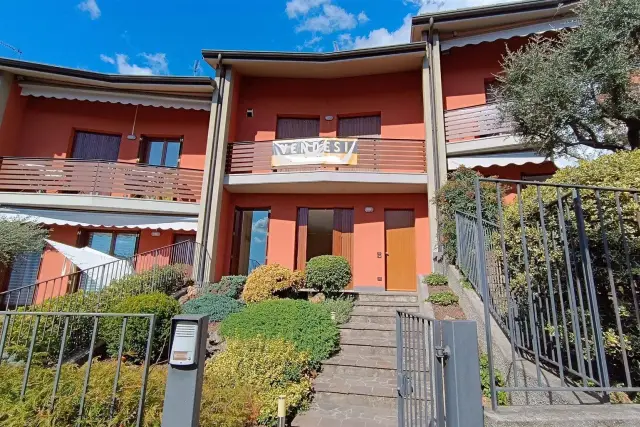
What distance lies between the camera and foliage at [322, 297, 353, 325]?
30.0ft

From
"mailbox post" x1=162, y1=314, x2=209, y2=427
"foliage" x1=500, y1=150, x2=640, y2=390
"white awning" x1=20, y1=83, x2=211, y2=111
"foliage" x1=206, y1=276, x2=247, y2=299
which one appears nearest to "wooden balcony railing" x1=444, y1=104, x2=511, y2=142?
"foliage" x1=500, y1=150, x2=640, y2=390

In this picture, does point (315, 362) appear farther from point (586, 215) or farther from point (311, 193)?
point (311, 193)

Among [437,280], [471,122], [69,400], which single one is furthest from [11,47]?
[437,280]

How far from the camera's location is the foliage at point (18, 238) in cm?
1147

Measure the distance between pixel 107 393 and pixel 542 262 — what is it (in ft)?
18.2

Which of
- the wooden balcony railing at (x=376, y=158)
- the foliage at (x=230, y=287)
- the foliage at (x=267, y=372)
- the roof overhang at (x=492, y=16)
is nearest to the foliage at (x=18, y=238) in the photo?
the foliage at (x=230, y=287)

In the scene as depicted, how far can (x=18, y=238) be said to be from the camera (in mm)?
11648

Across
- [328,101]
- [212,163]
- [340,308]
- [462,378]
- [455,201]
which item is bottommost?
[462,378]

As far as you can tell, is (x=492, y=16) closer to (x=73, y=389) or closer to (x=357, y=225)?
(x=357, y=225)

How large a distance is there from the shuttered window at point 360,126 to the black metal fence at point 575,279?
10170 millimetres

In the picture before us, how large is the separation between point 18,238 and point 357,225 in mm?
12106

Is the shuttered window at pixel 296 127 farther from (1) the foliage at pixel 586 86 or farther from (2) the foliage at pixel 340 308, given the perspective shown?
(1) the foliage at pixel 586 86

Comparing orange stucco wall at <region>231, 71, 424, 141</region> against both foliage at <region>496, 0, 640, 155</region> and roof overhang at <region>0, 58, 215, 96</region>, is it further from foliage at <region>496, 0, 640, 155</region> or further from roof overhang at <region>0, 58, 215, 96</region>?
foliage at <region>496, 0, 640, 155</region>

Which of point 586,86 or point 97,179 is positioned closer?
point 586,86
